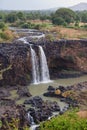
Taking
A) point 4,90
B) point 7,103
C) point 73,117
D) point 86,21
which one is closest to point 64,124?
point 73,117

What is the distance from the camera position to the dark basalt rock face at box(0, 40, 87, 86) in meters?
41.5

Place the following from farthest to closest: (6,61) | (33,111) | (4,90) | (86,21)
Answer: (86,21), (6,61), (4,90), (33,111)

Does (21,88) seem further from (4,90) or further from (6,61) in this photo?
(6,61)

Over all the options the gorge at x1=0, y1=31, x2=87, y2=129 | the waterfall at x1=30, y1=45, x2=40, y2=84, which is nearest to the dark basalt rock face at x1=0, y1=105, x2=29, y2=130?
the gorge at x1=0, y1=31, x2=87, y2=129

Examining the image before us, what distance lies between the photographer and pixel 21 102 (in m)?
34.0

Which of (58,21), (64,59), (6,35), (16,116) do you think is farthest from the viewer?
(58,21)

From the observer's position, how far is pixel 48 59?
1794 inches

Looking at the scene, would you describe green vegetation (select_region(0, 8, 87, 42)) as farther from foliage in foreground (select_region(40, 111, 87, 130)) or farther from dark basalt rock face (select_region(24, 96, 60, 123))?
foliage in foreground (select_region(40, 111, 87, 130))

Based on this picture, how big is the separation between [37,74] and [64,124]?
27.7m

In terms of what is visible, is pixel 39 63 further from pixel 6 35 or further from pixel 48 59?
pixel 6 35

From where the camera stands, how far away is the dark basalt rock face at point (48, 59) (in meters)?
41.5

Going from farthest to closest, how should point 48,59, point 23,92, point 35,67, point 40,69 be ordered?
point 48,59 < point 40,69 < point 35,67 < point 23,92

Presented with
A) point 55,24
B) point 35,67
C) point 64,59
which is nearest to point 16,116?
point 35,67

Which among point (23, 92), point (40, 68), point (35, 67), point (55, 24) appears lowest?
point (23, 92)
